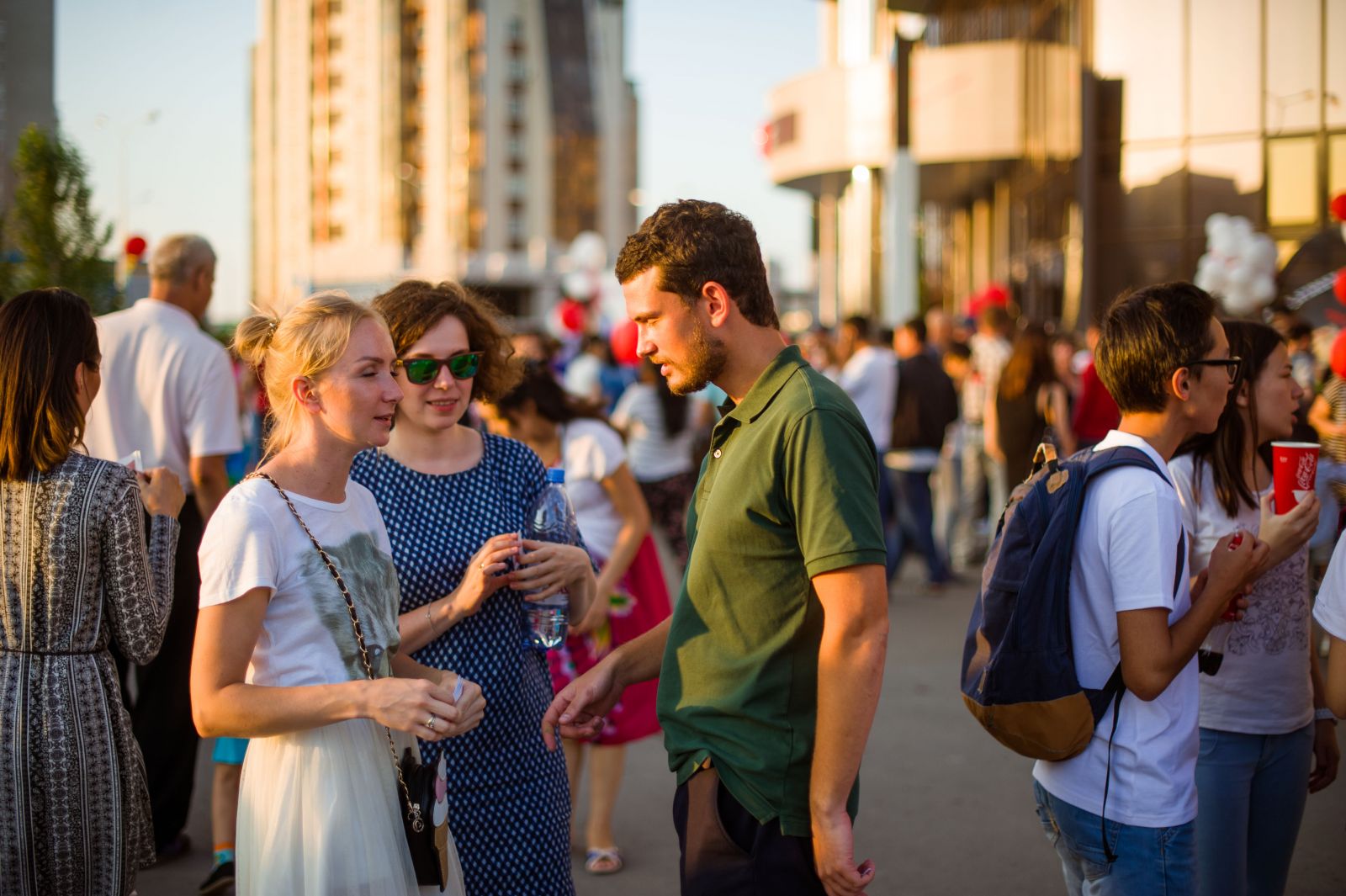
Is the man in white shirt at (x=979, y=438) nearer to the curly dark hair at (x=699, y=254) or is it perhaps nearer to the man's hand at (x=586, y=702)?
the man's hand at (x=586, y=702)

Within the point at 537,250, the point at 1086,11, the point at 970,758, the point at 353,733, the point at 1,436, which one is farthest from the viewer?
the point at 537,250

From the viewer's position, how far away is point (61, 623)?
300 cm

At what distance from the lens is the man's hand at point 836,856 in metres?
2.12

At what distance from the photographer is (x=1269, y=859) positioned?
10.3 feet

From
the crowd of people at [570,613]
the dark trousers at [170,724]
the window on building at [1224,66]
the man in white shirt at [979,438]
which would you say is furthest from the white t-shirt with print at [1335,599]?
the window on building at [1224,66]

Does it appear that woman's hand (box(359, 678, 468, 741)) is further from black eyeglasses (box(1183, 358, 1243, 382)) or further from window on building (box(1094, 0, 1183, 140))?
window on building (box(1094, 0, 1183, 140))

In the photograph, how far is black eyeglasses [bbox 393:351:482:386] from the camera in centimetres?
323

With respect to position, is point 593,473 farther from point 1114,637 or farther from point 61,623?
point 1114,637

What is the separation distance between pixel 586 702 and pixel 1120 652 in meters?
1.15

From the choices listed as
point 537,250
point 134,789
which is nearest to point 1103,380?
point 134,789

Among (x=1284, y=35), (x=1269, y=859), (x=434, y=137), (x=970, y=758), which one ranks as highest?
(x=434, y=137)

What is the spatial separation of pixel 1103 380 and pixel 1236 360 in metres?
0.29

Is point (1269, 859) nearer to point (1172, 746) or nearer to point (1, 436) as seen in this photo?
point (1172, 746)

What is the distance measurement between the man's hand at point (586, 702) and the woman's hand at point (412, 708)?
41 cm
